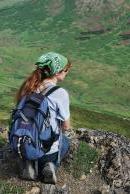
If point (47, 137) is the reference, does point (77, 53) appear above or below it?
below

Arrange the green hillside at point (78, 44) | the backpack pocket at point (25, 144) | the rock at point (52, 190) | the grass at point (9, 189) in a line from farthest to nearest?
the green hillside at point (78, 44) < the rock at point (52, 190) < the grass at point (9, 189) < the backpack pocket at point (25, 144)

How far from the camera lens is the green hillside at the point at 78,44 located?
112938 millimetres

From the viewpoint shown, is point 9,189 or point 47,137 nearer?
point 47,137

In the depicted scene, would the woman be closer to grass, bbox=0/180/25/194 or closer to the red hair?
the red hair

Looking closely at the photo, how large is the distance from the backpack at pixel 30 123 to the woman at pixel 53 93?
245 millimetres

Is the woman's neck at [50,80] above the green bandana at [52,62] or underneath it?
underneath

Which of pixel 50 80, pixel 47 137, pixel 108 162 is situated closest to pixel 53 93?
pixel 50 80

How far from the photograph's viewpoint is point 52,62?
1488cm

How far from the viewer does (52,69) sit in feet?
49.0

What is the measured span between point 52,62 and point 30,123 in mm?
2109

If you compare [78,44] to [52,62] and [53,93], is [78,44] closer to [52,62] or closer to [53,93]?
[52,62]

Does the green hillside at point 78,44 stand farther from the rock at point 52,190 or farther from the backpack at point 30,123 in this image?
the backpack at point 30,123

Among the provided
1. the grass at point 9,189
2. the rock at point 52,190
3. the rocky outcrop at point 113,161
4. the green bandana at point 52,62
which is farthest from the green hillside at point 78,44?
the green bandana at point 52,62

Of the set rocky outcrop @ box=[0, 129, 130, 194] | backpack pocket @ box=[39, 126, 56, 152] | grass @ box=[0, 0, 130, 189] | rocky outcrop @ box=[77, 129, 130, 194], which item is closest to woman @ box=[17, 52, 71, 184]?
backpack pocket @ box=[39, 126, 56, 152]
